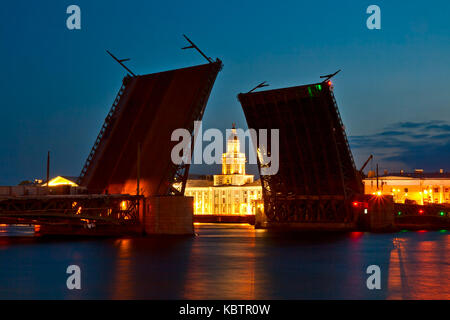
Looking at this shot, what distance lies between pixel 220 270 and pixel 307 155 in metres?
23.7

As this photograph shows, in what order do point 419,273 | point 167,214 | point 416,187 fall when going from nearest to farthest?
1. point 419,273
2. point 167,214
3. point 416,187

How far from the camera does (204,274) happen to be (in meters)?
24.6

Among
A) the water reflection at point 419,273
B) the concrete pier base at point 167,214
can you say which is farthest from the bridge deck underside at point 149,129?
the water reflection at point 419,273

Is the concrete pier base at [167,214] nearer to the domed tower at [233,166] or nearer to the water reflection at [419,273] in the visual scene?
the water reflection at [419,273]

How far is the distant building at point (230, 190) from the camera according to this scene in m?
117

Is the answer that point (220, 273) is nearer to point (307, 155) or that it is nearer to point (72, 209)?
point (72, 209)

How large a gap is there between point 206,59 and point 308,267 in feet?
59.2

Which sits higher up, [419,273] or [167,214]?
[167,214]

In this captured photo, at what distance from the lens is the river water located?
65.2 feet

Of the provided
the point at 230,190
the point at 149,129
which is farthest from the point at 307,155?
the point at 230,190

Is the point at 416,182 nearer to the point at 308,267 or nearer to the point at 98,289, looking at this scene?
the point at 308,267

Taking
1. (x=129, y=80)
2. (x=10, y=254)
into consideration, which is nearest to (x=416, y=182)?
(x=129, y=80)

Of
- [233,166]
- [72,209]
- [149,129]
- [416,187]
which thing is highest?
[233,166]

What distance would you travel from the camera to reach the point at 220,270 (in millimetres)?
26000
